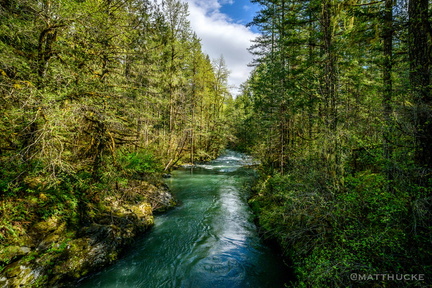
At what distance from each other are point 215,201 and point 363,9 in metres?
10.3

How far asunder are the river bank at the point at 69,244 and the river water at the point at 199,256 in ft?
1.39

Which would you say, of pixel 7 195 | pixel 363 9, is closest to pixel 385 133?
pixel 363 9

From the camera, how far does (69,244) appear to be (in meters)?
4.71

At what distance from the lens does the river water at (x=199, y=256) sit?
15.9 ft

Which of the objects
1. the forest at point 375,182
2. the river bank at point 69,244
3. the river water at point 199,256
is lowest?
the river water at point 199,256

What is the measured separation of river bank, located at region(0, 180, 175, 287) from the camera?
12.7 feet

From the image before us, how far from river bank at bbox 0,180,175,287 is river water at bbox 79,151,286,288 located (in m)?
0.42

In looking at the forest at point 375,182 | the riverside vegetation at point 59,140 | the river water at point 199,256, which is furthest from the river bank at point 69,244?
the forest at point 375,182

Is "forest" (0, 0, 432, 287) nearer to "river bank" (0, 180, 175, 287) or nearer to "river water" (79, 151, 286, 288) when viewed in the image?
"river bank" (0, 180, 175, 287)

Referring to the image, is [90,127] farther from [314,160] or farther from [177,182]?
[177,182]

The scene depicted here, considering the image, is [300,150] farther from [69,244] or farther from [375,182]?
[69,244]

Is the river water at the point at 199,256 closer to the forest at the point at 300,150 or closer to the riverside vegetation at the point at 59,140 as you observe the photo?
the riverside vegetation at the point at 59,140

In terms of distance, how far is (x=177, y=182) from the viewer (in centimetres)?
1459

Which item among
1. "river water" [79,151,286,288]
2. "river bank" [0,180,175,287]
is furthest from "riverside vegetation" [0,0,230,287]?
"river water" [79,151,286,288]
